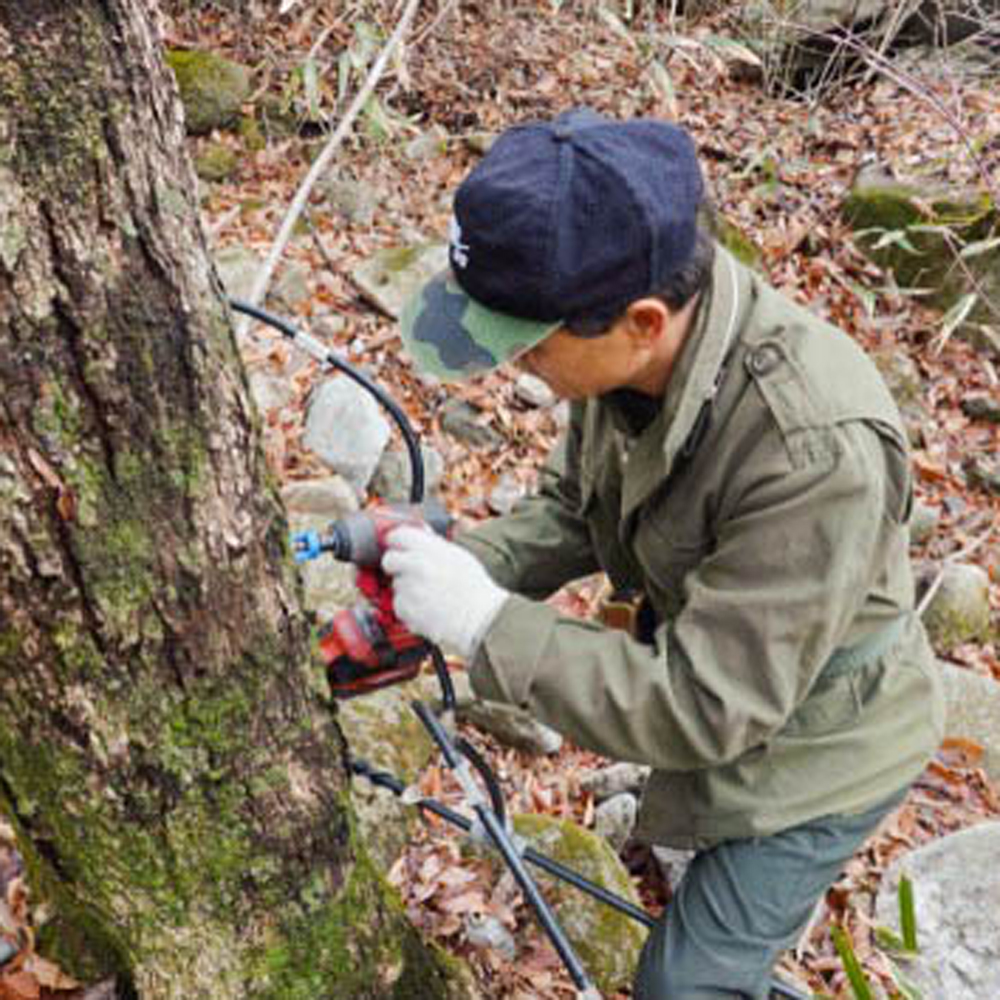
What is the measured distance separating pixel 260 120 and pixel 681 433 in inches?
225

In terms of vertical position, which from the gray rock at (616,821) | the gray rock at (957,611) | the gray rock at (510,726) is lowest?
the gray rock at (957,611)

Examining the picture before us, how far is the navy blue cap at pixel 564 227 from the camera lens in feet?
4.67

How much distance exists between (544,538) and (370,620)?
603 millimetres

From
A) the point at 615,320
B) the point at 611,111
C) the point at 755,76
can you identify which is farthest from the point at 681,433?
the point at 755,76

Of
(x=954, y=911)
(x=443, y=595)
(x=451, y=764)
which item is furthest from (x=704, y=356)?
(x=954, y=911)

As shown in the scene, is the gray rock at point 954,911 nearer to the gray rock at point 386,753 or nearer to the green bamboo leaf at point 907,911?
the green bamboo leaf at point 907,911

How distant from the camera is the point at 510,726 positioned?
132 inches

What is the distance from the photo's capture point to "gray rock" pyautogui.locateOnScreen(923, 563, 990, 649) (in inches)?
180

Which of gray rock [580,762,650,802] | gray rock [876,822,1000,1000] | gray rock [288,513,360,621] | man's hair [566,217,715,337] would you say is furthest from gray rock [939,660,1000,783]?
man's hair [566,217,715,337]

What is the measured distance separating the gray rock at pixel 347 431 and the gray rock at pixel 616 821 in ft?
5.96

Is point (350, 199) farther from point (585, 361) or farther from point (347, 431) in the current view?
point (585, 361)

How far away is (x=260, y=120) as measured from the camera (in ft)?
20.9

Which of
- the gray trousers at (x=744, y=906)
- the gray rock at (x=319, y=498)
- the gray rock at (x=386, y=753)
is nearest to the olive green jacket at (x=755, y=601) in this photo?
the gray trousers at (x=744, y=906)

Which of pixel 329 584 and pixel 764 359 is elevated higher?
pixel 764 359
